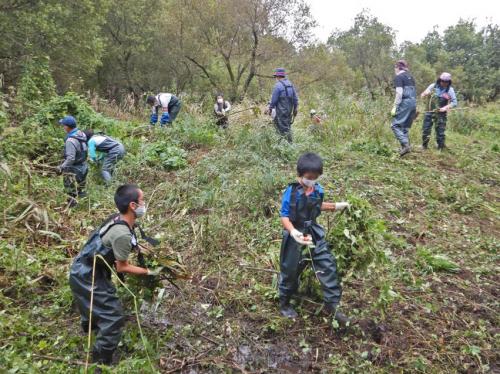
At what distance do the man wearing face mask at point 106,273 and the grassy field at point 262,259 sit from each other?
21 centimetres

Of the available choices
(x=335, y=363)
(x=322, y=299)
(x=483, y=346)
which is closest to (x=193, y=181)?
(x=322, y=299)

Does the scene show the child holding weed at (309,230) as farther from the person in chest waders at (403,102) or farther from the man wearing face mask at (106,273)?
the person in chest waders at (403,102)

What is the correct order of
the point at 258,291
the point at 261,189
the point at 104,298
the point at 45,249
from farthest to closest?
1. the point at 261,189
2. the point at 45,249
3. the point at 258,291
4. the point at 104,298

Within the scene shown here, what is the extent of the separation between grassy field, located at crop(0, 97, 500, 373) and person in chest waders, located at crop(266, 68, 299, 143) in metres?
0.27

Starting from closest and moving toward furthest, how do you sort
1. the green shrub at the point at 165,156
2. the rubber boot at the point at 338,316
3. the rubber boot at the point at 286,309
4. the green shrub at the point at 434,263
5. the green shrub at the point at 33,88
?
the rubber boot at the point at 338,316 < the rubber boot at the point at 286,309 < the green shrub at the point at 434,263 < the green shrub at the point at 165,156 < the green shrub at the point at 33,88

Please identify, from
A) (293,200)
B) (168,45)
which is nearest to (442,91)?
(293,200)

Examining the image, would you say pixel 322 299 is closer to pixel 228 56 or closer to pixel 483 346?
pixel 483 346

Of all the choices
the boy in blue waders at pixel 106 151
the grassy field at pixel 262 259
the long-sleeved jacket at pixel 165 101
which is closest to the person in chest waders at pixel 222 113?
the long-sleeved jacket at pixel 165 101

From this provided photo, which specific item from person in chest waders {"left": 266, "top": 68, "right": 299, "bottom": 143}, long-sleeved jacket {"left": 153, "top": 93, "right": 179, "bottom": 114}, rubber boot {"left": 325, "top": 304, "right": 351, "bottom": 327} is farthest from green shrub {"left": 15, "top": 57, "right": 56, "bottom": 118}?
rubber boot {"left": 325, "top": 304, "right": 351, "bottom": 327}

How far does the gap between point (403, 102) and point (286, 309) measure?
15.9 feet

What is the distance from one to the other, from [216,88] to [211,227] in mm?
14847

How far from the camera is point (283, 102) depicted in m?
6.96

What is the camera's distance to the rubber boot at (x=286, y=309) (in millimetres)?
3338

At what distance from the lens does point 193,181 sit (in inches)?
235
